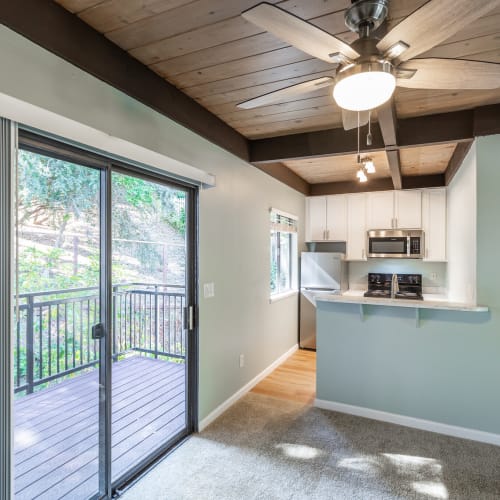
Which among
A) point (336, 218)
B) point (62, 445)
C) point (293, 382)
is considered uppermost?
point (336, 218)

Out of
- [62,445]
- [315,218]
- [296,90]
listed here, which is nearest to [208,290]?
[62,445]

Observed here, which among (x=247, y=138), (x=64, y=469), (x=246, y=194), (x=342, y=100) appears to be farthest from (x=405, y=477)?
(x=247, y=138)

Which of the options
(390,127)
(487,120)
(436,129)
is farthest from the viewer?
A: (436,129)

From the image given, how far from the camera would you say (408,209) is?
4.70 metres

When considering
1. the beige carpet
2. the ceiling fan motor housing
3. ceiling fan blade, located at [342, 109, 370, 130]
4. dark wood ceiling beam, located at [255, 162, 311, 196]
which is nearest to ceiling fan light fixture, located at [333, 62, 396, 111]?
the ceiling fan motor housing

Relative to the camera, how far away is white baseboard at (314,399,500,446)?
2.55 metres

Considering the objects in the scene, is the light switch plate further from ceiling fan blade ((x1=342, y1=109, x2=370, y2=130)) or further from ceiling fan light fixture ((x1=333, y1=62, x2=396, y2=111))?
ceiling fan light fixture ((x1=333, y1=62, x2=396, y2=111))

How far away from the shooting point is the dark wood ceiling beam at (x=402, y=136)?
251 cm

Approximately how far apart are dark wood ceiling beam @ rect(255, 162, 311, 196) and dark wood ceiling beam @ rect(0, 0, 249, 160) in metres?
1.31

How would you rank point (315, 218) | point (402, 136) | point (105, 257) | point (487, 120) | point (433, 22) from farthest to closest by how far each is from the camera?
point (315, 218) < point (402, 136) < point (487, 120) < point (105, 257) < point (433, 22)

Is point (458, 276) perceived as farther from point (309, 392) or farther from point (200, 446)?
point (200, 446)

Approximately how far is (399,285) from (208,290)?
343 cm

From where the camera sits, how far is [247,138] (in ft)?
10.8

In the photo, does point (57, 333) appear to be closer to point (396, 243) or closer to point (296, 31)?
point (296, 31)
